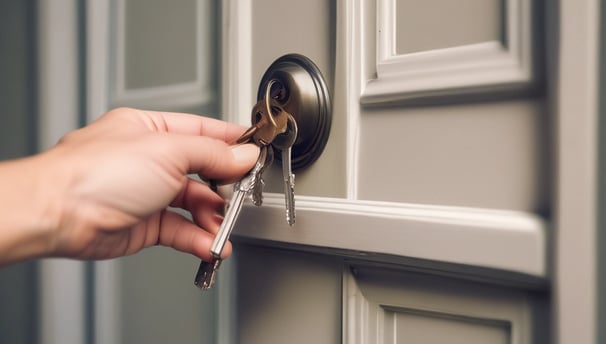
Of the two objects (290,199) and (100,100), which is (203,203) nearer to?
(290,199)

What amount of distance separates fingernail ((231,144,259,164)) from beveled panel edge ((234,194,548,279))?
0.15 feet

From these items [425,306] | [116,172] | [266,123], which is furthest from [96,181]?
[425,306]

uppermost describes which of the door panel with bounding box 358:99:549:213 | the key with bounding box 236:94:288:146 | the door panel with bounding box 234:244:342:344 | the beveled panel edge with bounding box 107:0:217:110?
the beveled panel edge with bounding box 107:0:217:110

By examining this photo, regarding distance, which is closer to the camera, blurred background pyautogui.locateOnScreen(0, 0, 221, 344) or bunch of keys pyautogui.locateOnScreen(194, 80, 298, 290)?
bunch of keys pyautogui.locateOnScreen(194, 80, 298, 290)

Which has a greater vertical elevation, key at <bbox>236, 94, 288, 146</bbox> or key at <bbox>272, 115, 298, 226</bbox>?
key at <bbox>236, 94, 288, 146</bbox>

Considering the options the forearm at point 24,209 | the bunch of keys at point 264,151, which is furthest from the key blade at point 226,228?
the forearm at point 24,209

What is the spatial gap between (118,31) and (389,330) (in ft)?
1.46

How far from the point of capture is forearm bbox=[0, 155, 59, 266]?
1.03 feet

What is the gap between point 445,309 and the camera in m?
0.32

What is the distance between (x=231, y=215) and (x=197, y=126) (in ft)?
0.33

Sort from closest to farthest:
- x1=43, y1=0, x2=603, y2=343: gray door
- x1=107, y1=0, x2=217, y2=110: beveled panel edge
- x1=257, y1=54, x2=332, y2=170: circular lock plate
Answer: x1=43, y1=0, x2=603, y2=343: gray door
x1=257, y1=54, x2=332, y2=170: circular lock plate
x1=107, y1=0, x2=217, y2=110: beveled panel edge

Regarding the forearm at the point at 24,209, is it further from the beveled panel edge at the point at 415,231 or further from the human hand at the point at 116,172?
the beveled panel edge at the point at 415,231

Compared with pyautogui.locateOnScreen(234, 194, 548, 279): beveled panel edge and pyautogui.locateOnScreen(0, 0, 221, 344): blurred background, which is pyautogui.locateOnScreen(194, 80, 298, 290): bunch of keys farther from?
pyautogui.locateOnScreen(0, 0, 221, 344): blurred background

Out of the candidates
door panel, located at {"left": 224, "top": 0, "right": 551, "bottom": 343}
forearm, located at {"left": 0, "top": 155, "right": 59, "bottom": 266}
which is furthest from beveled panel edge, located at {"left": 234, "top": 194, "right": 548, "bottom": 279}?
forearm, located at {"left": 0, "top": 155, "right": 59, "bottom": 266}
